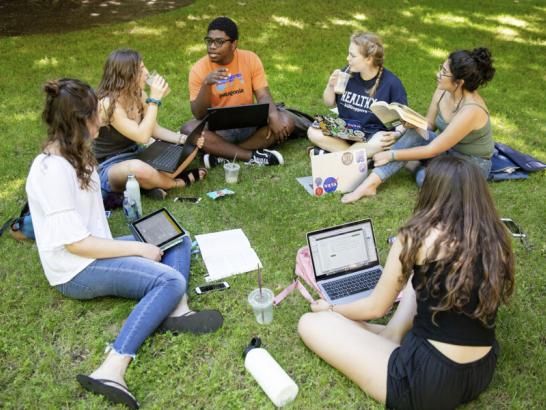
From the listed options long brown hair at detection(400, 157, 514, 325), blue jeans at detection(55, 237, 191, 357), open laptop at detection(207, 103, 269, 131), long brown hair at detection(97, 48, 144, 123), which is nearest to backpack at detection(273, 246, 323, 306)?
blue jeans at detection(55, 237, 191, 357)

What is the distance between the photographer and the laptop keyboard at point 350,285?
3266 millimetres

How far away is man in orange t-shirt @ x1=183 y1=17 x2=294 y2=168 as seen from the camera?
4898mm

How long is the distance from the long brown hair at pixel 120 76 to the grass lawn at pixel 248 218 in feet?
3.25

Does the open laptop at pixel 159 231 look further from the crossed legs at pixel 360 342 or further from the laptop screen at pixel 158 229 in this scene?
the crossed legs at pixel 360 342

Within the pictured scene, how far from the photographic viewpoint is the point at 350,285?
3309mm

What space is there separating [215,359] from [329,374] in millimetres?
656

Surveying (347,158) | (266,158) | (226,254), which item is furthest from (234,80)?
(226,254)

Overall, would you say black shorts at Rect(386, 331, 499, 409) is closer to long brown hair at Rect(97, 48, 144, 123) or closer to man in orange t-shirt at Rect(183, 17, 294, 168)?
long brown hair at Rect(97, 48, 144, 123)

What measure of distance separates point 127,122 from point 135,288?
165 centimetres

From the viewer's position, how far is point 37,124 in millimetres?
5727

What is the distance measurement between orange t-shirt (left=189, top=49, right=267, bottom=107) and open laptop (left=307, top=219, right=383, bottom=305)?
7.88 ft

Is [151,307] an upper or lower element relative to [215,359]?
upper

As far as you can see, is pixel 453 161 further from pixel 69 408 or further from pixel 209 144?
pixel 209 144

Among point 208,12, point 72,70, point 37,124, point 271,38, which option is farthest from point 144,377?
point 208,12
